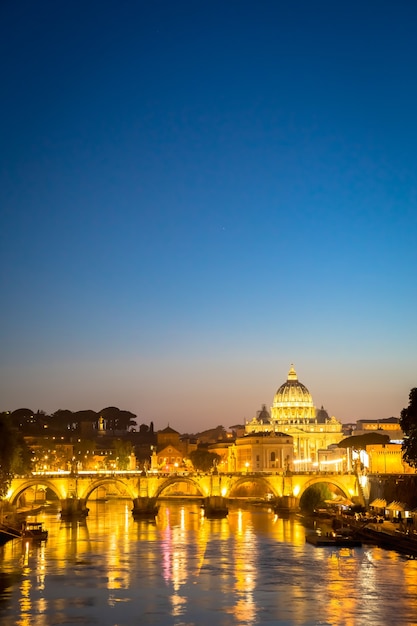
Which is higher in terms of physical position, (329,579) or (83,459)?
(83,459)

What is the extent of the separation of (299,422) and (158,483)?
9781 cm

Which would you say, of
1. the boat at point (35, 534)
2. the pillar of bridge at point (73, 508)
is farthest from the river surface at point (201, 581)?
the pillar of bridge at point (73, 508)

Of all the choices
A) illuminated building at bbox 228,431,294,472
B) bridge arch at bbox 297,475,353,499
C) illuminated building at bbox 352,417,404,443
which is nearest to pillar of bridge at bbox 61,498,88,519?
bridge arch at bbox 297,475,353,499

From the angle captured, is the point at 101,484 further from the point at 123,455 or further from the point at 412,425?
the point at 123,455

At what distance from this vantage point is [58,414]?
189m

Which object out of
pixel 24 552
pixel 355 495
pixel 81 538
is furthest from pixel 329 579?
pixel 355 495

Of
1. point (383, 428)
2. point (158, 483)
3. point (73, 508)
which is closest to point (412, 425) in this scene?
point (158, 483)

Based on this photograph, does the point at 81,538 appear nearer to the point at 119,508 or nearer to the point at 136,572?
the point at 136,572

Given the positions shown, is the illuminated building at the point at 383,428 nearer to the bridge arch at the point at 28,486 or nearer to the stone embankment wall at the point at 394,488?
the stone embankment wall at the point at 394,488

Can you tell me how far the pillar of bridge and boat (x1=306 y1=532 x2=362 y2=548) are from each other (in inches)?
1004

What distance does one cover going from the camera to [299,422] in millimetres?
182250

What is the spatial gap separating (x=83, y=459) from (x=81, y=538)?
70.7 metres

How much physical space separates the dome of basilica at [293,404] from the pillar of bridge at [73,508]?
103m

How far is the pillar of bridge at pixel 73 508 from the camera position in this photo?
8119 cm
